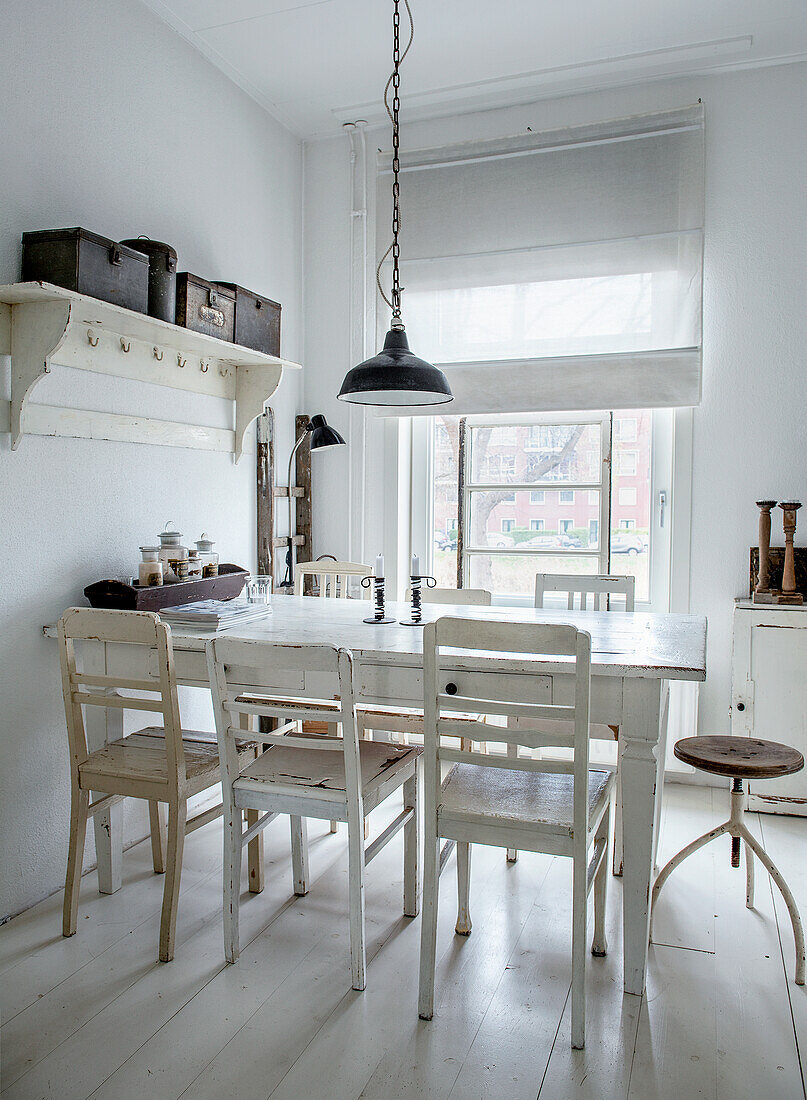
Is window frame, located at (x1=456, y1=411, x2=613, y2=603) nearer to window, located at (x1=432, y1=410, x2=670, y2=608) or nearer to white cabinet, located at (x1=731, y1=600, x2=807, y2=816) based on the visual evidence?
window, located at (x1=432, y1=410, x2=670, y2=608)

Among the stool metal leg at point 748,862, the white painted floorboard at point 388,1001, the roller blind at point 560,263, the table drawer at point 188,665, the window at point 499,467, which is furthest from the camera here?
the window at point 499,467

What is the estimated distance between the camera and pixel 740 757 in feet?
7.09

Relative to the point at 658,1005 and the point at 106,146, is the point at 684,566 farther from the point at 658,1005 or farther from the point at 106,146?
the point at 106,146

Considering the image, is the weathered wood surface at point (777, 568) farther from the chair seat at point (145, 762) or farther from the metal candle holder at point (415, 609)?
the chair seat at point (145, 762)

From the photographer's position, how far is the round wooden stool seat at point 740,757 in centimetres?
208

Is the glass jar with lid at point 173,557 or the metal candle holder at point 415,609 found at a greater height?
the glass jar with lid at point 173,557

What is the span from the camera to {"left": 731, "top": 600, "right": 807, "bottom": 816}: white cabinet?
10.1 ft

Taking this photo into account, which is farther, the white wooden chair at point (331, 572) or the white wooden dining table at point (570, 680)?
the white wooden chair at point (331, 572)

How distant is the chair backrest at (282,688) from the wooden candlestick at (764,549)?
76.1 inches

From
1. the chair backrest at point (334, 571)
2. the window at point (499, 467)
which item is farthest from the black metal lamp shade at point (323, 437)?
the window at point (499, 467)

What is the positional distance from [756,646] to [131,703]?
7.59 ft

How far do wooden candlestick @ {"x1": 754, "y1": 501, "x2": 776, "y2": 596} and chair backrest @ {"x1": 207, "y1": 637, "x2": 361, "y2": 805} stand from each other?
6.34 ft

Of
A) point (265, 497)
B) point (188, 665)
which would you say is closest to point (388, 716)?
point (188, 665)

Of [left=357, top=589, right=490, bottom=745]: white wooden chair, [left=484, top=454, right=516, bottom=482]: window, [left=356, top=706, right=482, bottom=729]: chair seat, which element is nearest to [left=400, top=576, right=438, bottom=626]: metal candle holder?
[left=357, top=589, right=490, bottom=745]: white wooden chair
